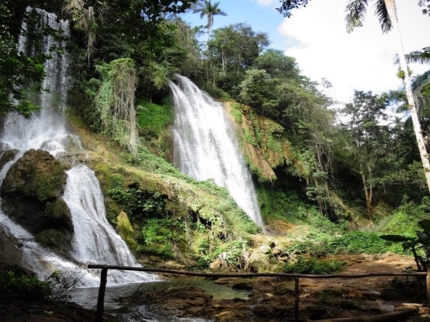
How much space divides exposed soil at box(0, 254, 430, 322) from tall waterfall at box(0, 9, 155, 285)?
310 cm

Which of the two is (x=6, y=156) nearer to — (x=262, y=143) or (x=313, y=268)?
(x=313, y=268)

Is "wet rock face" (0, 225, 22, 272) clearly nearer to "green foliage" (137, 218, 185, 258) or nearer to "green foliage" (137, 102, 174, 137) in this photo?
"green foliage" (137, 218, 185, 258)

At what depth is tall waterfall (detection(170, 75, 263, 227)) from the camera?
20297 mm

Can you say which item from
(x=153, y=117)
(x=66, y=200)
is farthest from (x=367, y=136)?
(x=66, y=200)

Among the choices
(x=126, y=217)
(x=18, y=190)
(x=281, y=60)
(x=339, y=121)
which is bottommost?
(x=126, y=217)

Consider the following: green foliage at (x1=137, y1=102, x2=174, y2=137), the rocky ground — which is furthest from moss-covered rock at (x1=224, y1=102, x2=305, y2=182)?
the rocky ground

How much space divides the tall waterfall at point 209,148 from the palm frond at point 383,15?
1062 centimetres

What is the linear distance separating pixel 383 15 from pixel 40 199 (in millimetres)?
18300

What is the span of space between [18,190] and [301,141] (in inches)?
791

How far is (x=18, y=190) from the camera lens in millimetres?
11188

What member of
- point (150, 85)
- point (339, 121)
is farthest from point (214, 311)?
point (339, 121)

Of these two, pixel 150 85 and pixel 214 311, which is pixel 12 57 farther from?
pixel 150 85

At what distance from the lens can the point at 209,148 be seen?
21.5m

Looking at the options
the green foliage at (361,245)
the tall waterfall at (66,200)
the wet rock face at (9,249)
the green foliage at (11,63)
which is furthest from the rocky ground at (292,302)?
the green foliage at (11,63)
